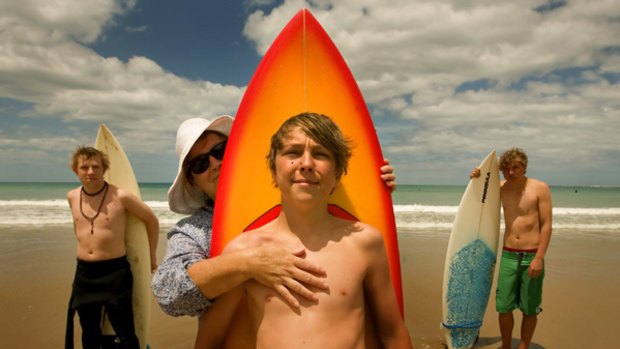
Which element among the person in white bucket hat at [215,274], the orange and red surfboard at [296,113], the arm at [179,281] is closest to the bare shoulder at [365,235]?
the person in white bucket hat at [215,274]

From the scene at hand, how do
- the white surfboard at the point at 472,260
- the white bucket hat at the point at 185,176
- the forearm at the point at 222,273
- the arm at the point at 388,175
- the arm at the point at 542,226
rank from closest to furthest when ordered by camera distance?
the forearm at the point at 222,273 < the white bucket hat at the point at 185,176 < the arm at the point at 388,175 < the arm at the point at 542,226 < the white surfboard at the point at 472,260

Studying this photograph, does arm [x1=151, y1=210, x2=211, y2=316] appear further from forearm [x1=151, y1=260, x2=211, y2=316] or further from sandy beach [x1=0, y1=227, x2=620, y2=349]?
sandy beach [x1=0, y1=227, x2=620, y2=349]

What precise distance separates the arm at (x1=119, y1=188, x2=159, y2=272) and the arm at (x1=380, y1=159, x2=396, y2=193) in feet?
8.16

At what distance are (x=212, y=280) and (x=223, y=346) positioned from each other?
388 mm

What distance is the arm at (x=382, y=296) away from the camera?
4.54 feet

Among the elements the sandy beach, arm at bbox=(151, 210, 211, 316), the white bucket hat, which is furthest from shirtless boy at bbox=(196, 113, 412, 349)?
the sandy beach

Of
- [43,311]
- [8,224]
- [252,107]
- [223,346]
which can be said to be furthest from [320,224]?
[8,224]

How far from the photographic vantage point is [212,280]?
1.24 m

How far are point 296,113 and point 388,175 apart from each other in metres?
0.64

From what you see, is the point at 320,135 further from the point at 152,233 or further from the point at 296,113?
the point at 152,233

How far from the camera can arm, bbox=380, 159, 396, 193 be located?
207 centimetres

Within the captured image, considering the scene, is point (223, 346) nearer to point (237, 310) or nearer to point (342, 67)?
point (237, 310)

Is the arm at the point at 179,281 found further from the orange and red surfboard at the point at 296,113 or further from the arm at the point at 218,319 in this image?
the orange and red surfboard at the point at 296,113

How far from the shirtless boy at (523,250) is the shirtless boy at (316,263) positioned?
2632 millimetres
